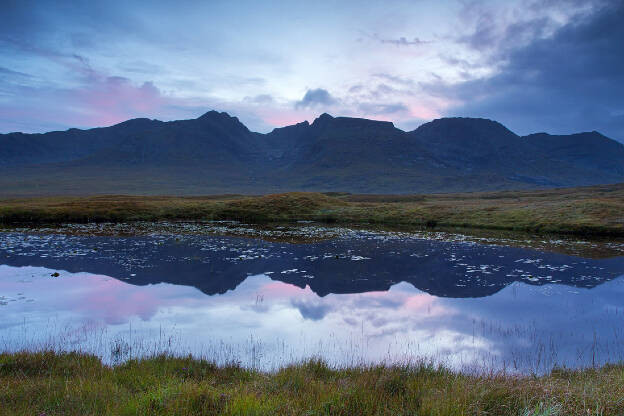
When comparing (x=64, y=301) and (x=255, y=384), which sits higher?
(x=255, y=384)

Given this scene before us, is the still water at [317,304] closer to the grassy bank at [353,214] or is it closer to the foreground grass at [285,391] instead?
the foreground grass at [285,391]

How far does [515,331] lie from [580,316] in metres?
4.34

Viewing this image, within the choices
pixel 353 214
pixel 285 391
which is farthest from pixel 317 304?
pixel 353 214

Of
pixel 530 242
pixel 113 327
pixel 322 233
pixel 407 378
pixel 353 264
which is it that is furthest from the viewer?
pixel 322 233

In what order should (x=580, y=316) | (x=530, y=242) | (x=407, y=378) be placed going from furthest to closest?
(x=530, y=242), (x=580, y=316), (x=407, y=378)

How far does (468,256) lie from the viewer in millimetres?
32188

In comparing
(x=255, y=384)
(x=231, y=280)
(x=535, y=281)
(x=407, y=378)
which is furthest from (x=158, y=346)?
(x=535, y=281)

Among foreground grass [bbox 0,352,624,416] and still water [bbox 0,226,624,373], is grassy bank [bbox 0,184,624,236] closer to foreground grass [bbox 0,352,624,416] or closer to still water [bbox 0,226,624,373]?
still water [bbox 0,226,624,373]

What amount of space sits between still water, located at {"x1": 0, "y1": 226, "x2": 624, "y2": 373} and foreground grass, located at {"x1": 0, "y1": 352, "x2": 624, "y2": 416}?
1.79 meters

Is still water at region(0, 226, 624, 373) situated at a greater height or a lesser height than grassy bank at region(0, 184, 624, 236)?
lesser

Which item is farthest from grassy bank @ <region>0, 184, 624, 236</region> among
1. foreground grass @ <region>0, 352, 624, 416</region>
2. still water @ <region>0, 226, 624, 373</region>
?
foreground grass @ <region>0, 352, 624, 416</region>

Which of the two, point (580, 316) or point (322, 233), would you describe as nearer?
point (580, 316)

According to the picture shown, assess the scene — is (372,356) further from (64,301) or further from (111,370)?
(64,301)

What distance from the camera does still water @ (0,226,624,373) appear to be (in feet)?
42.7
